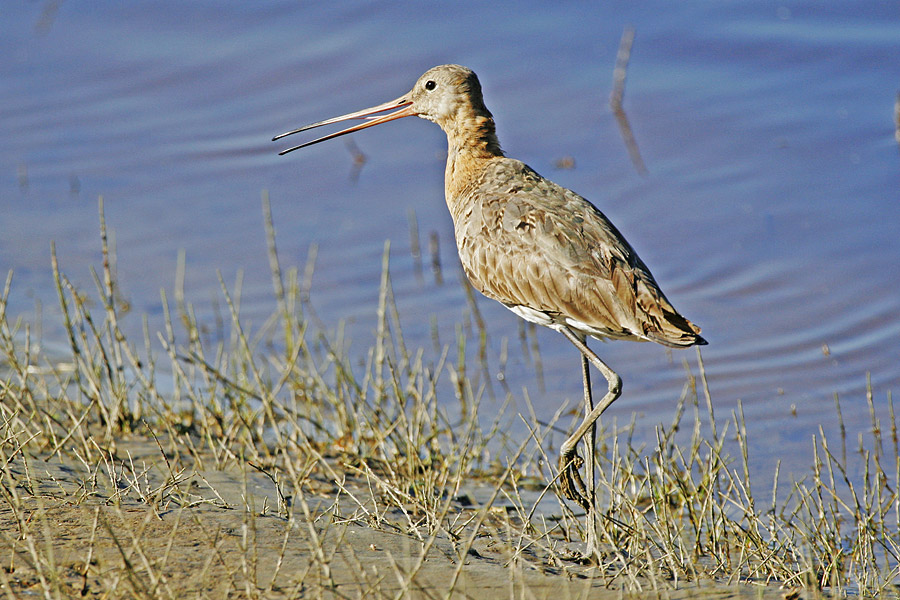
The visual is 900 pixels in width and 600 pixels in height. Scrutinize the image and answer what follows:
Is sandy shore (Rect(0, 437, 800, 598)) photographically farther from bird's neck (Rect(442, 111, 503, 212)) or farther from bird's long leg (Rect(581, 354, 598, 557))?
bird's neck (Rect(442, 111, 503, 212))

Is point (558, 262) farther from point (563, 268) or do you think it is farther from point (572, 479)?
point (572, 479)

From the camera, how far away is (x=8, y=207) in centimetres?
887

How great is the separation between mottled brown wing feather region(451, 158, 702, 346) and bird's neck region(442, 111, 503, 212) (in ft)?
0.81

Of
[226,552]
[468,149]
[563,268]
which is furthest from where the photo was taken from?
[468,149]

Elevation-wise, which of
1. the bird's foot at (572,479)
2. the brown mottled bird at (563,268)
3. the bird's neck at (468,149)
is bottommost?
the bird's foot at (572,479)

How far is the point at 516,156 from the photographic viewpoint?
9.62 m

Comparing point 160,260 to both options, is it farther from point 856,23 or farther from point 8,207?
point 856,23

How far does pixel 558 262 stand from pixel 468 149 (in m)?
1.03

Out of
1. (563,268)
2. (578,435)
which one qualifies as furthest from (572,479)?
(563,268)

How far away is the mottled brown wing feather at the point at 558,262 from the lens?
428 centimetres

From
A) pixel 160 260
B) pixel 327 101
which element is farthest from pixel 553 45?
pixel 160 260

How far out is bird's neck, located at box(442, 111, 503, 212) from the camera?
5.16 meters

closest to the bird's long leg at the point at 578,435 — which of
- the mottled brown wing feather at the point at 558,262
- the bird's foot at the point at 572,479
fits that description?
the bird's foot at the point at 572,479

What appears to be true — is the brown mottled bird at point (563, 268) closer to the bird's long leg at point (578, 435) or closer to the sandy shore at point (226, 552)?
the bird's long leg at point (578, 435)
